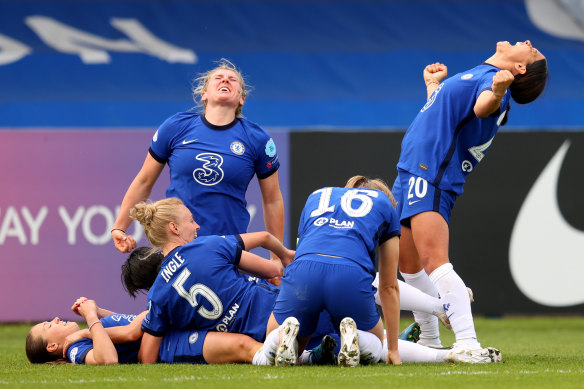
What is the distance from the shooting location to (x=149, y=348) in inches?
216

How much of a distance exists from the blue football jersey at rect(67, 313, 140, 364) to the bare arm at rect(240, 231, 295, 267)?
91 cm

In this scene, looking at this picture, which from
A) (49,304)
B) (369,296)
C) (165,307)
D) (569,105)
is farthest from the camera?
(569,105)

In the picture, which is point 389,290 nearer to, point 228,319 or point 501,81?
point 228,319

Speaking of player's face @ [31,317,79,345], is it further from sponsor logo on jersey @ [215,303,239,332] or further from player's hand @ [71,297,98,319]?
sponsor logo on jersey @ [215,303,239,332]

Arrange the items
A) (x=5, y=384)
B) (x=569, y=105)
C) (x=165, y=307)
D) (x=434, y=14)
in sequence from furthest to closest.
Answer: (x=434, y=14), (x=569, y=105), (x=165, y=307), (x=5, y=384)

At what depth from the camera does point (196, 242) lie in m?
5.39

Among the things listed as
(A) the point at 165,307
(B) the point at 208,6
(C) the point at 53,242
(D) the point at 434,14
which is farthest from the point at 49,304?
(D) the point at 434,14

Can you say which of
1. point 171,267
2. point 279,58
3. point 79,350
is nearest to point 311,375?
point 171,267

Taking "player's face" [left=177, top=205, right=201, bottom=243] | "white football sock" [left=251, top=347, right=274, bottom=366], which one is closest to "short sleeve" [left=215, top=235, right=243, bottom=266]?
"player's face" [left=177, top=205, right=201, bottom=243]

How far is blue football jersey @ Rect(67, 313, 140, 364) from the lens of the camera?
5.58 metres

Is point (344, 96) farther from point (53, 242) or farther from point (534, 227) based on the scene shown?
point (53, 242)

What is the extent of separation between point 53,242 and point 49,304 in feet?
2.03

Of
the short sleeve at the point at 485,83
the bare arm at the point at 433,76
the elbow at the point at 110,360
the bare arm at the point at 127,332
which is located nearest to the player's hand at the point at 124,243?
Result: the bare arm at the point at 127,332

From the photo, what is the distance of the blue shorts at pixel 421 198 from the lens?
5.46m
